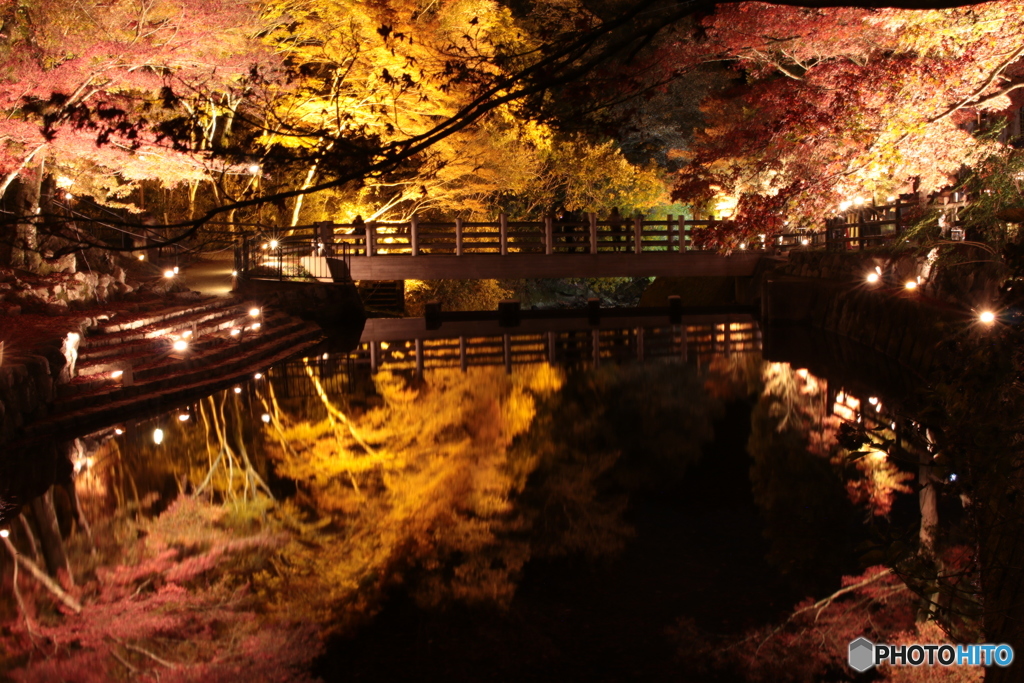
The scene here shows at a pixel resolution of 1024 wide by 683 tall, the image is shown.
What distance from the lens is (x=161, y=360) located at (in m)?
11.9

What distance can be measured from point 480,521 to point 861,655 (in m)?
2.98

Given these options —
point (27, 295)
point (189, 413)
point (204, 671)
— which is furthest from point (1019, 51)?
point (27, 295)

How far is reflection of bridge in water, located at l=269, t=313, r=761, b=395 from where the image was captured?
1448 cm

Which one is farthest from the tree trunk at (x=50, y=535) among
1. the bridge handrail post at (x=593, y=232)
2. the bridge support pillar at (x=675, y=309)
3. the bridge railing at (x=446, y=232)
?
the bridge handrail post at (x=593, y=232)

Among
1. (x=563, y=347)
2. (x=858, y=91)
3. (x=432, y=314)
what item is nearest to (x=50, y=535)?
(x=858, y=91)

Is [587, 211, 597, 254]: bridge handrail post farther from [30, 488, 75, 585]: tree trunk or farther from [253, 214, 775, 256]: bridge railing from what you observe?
[30, 488, 75, 585]: tree trunk

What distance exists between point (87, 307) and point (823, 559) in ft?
37.3

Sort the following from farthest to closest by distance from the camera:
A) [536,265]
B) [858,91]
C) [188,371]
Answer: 1. [536,265]
2. [188,371]
3. [858,91]

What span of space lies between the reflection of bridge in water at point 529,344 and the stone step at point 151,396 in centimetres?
48

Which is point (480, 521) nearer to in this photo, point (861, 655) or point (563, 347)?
point (861, 655)

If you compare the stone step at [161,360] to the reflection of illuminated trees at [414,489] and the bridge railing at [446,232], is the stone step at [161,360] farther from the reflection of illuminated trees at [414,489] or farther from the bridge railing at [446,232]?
the bridge railing at [446,232]

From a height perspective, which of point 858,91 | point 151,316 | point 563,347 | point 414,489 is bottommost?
point 414,489

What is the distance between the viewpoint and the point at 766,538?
245 inches

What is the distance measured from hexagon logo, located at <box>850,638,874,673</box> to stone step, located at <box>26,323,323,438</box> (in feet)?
25.9
